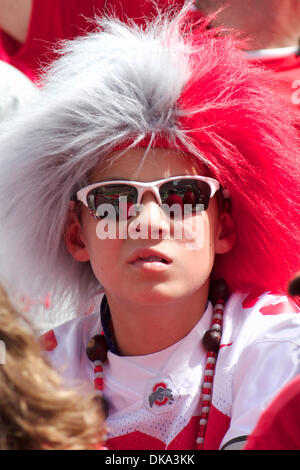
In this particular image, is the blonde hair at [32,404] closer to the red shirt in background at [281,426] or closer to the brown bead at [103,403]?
the red shirt in background at [281,426]

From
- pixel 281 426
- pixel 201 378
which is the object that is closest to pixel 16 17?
pixel 201 378

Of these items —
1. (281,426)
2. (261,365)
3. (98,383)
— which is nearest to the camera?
(281,426)

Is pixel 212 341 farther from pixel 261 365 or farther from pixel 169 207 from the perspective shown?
pixel 169 207

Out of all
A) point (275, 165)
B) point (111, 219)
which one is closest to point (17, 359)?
point (111, 219)

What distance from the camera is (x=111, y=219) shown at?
5.25 ft

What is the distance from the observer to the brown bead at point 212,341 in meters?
1.64

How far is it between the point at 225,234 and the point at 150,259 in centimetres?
25

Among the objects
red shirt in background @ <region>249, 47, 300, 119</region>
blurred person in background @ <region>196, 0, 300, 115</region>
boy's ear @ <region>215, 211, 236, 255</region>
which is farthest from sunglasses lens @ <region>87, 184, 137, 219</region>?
blurred person in background @ <region>196, 0, 300, 115</region>

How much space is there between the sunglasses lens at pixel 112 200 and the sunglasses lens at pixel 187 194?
7 cm

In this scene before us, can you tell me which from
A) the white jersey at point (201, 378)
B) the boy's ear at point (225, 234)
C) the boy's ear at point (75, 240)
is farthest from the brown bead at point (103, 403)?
the boy's ear at point (225, 234)

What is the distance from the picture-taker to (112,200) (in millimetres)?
1592

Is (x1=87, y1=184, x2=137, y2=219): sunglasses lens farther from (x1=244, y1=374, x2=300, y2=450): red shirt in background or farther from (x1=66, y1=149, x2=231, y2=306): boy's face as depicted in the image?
(x1=244, y1=374, x2=300, y2=450): red shirt in background

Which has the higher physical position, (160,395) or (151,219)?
(151,219)

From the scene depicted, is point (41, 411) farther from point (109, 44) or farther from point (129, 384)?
point (109, 44)
